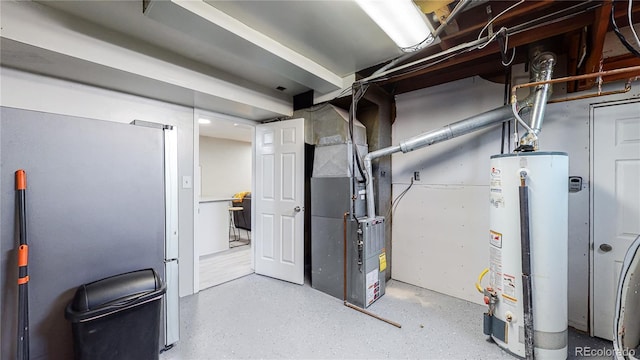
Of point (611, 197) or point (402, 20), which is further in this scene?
point (611, 197)

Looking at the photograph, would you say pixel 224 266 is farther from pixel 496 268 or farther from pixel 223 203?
pixel 496 268

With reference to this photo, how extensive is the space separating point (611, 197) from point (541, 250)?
0.93 metres

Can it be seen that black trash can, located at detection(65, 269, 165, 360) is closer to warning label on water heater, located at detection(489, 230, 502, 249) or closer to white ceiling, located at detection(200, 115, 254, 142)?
Result: white ceiling, located at detection(200, 115, 254, 142)

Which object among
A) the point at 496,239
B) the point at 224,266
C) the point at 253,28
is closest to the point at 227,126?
the point at 224,266

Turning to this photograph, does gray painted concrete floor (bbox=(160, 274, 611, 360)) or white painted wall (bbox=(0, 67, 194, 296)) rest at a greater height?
white painted wall (bbox=(0, 67, 194, 296))

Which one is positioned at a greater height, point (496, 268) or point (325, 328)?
point (496, 268)

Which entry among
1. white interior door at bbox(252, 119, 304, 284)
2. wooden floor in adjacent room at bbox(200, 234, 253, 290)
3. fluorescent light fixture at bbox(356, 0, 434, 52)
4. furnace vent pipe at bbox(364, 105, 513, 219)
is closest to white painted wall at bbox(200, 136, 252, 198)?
wooden floor in adjacent room at bbox(200, 234, 253, 290)

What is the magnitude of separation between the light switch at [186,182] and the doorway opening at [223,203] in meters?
0.36

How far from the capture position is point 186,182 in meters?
2.83

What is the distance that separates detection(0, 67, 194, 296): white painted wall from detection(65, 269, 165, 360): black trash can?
4.62 ft

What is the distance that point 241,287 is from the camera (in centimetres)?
296

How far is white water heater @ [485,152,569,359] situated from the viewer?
1633 millimetres

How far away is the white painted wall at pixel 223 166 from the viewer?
6074mm

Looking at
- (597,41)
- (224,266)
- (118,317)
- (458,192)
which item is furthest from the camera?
(224,266)
